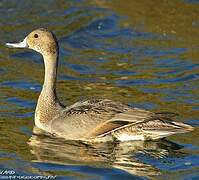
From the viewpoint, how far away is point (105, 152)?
10.4 metres

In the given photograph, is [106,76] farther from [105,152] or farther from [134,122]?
[105,152]

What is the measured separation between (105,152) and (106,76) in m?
3.70

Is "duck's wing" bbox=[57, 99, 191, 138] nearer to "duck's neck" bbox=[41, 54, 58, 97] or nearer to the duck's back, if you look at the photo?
the duck's back

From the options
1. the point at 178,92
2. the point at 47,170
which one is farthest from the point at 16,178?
the point at 178,92

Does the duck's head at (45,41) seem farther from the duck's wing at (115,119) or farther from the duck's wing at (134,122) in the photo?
the duck's wing at (134,122)

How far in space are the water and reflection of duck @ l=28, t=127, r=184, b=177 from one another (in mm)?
11

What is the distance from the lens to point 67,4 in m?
18.0

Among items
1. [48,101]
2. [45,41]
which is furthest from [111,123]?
[45,41]

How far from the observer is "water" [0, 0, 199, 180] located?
391 inches

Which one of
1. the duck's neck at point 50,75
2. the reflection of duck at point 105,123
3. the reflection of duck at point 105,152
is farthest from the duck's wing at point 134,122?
the duck's neck at point 50,75

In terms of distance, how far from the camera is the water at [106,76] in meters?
9.93

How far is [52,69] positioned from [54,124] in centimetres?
94

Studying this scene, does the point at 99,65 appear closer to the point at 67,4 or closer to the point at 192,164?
the point at 67,4

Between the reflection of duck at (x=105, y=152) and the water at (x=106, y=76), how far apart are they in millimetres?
11
